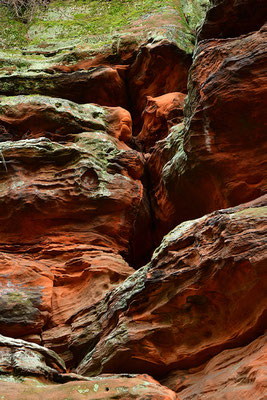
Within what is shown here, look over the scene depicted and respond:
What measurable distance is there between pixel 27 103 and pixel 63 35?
722 cm

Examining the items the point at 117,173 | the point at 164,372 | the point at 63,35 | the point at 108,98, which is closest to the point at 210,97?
the point at 117,173

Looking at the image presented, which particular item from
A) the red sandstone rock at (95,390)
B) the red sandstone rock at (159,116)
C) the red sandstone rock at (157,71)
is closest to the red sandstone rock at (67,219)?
the red sandstone rock at (159,116)

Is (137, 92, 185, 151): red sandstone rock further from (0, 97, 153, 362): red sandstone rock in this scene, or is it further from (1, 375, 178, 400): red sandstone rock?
(1, 375, 178, 400): red sandstone rock

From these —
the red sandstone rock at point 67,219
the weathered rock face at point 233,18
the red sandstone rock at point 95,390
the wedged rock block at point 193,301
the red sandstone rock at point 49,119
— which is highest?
the weathered rock face at point 233,18

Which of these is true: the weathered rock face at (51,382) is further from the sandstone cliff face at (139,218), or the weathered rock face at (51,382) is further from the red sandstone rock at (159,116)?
the red sandstone rock at (159,116)

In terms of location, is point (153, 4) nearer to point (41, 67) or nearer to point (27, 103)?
point (41, 67)

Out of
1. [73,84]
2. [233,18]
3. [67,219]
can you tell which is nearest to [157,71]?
[73,84]

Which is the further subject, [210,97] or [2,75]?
[2,75]

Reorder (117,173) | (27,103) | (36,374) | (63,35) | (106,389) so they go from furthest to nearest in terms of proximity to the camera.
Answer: (63,35) < (27,103) < (117,173) < (36,374) < (106,389)

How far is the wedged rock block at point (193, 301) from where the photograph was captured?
721cm

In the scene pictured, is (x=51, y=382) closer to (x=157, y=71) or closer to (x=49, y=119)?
(x=49, y=119)

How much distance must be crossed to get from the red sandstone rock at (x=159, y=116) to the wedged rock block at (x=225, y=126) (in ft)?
12.4

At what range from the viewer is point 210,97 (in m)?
10.4

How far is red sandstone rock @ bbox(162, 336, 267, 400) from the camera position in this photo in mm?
6113
